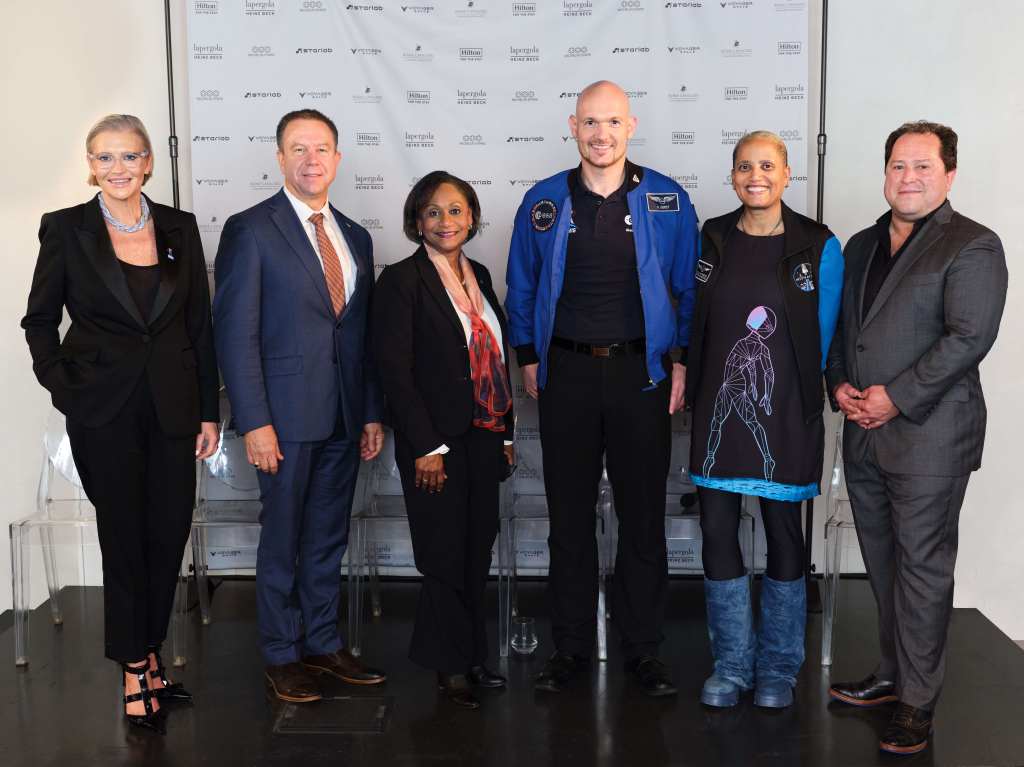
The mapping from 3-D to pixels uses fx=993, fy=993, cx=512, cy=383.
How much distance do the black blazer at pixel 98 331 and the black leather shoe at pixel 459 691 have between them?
111 centimetres

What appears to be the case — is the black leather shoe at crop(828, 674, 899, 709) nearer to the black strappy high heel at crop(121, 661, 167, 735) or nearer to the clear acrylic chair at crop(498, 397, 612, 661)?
the clear acrylic chair at crop(498, 397, 612, 661)

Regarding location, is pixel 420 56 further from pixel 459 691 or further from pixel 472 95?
pixel 459 691

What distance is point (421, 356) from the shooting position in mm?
3045

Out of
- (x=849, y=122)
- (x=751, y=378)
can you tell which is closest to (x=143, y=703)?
(x=751, y=378)

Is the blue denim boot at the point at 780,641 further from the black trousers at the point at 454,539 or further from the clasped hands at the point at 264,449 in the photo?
the clasped hands at the point at 264,449

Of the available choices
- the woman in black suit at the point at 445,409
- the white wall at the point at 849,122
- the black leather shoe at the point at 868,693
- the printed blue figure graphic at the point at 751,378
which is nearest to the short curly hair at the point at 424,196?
the woman in black suit at the point at 445,409

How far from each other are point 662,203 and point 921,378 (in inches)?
37.8

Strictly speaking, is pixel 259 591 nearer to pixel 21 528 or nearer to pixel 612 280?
pixel 21 528

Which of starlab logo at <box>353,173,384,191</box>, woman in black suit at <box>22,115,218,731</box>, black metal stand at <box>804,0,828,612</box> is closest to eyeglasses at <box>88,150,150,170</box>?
woman in black suit at <box>22,115,218,731</box>

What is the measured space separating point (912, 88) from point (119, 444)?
130 inches

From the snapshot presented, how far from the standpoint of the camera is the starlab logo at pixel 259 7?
403 cm

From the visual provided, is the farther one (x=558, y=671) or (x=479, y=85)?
(x=479, y=85)

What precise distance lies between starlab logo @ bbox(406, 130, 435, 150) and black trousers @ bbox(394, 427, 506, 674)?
1.51 m

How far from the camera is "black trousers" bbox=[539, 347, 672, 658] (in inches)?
125
